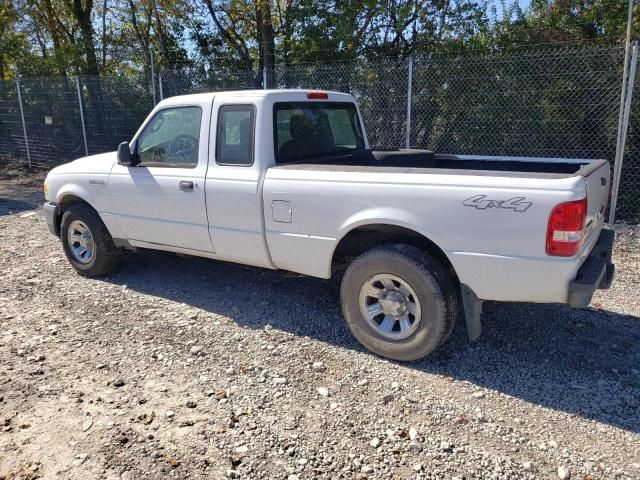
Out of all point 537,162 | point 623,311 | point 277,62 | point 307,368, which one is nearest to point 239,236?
point 307,368

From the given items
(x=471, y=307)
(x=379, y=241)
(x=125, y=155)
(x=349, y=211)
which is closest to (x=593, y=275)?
(x=471, y=307)

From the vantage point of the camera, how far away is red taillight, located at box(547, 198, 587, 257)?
3.09 metres

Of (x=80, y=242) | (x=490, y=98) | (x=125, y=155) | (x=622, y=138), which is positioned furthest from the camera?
(x=490, y=98)

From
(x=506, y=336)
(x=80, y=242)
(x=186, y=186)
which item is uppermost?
(x=186, y=186)

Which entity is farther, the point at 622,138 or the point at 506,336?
the point at 622,138

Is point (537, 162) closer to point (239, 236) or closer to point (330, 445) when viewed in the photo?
point (239, 236)

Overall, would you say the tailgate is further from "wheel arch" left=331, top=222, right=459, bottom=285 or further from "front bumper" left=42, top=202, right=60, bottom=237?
"front bumper" left=42, top=202, right=60, bottom=237

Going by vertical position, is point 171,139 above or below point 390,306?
above

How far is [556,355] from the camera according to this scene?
399cm

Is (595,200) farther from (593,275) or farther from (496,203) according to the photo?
(496,203)

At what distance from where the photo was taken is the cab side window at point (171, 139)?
480cm

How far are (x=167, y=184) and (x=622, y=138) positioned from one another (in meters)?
5.94

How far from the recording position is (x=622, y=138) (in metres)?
7.14

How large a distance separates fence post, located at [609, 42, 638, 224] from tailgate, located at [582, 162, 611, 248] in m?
3.53
